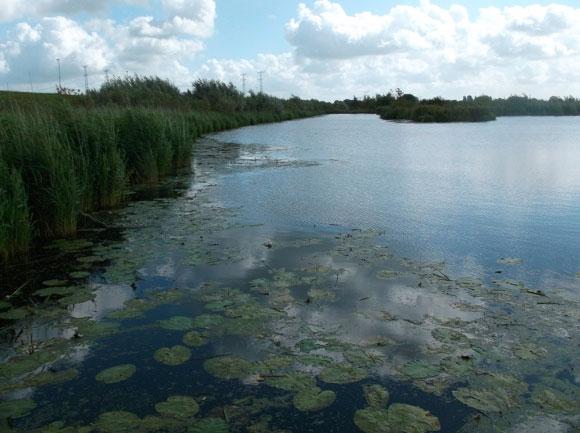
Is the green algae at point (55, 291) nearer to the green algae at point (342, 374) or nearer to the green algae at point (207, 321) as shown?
the green algae at point (207, 321)

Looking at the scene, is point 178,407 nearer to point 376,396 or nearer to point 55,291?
point 376,396

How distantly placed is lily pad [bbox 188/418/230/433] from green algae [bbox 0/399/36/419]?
108 centimetres

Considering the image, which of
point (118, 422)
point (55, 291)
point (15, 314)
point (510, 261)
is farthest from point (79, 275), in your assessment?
point (510, 261)

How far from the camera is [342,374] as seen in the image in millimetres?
3492

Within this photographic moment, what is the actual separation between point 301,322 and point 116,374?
1554mm

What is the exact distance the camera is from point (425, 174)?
12844mm

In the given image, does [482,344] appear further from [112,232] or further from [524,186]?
[524,186]

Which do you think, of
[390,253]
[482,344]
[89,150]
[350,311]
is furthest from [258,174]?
[482,344]

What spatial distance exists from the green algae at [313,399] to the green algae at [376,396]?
0.73 ft

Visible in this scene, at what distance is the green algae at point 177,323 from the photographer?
4.25 metres

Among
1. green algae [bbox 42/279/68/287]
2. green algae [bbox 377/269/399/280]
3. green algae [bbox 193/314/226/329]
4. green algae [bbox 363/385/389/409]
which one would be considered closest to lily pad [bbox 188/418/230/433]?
green algae [bbox 363/385/389/409]

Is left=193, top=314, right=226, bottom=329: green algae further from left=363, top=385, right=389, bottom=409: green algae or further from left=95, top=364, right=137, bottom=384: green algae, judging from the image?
left=363, top=385, right=389, bottom=409: green algae

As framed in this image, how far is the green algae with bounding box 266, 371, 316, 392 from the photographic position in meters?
3.34

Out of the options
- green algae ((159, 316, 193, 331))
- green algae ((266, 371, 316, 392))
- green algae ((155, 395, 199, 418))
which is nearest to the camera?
green algae ((155, 395, 199, 418))
